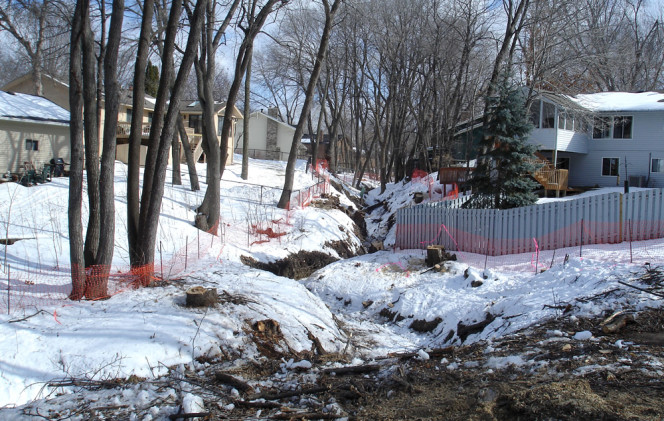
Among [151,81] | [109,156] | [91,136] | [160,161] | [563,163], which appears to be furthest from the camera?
[151,81]

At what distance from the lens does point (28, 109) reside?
23.5 meters

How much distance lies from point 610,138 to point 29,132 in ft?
102

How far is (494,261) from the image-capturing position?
1394 centimetres

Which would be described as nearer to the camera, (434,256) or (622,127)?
(434,256)

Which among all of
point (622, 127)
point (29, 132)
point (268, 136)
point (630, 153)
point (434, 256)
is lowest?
point (434, 256)

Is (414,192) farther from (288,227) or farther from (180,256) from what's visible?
(180,256)

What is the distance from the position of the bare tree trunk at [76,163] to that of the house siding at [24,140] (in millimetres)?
16577

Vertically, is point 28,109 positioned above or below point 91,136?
above

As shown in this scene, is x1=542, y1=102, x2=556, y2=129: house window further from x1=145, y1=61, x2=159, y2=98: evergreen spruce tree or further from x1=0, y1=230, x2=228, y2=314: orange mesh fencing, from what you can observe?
x1=145, y1=61, x2=159, y2=98: evergreen spruce tree

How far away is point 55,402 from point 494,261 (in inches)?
453

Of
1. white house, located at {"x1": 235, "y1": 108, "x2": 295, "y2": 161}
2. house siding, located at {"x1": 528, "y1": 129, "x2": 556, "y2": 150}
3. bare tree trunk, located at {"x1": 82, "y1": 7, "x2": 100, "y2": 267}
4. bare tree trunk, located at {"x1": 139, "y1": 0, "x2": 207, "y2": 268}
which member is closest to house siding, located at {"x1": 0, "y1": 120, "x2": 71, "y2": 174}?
bare tree trunk, located at {"x1": 139, "y1": 0, "x2": 207, "y2": 268}

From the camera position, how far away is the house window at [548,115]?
2844 cm

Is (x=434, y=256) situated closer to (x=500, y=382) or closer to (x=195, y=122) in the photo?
(x=500, y=382)

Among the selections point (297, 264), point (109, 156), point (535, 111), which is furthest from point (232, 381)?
point (535, 111)
